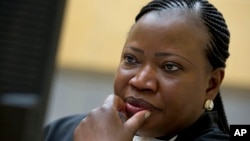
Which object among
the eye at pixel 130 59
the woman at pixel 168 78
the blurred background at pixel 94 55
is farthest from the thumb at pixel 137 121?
the blurred background at pixel 94 55

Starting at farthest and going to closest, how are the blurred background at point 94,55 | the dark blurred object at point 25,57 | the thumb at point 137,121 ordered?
the blurred background at point 94,55 < the thumb at point 137,121 < the dark blurred object at point 25,57

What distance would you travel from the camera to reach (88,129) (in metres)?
0.85

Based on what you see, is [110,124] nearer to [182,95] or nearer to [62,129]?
[182,95]

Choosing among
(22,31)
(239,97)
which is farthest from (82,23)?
(22,31)

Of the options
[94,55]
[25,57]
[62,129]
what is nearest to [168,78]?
[62,129]

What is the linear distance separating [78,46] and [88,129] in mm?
1079

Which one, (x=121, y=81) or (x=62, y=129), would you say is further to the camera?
(x=62, y=129)

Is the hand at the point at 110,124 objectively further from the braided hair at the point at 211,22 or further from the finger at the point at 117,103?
the braided hair at the point at 211,22

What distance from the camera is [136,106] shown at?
83 cm

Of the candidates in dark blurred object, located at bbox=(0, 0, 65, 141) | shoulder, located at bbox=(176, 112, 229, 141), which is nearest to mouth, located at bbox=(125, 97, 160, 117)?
shoulder, located at bbox=(176, 112, 229, 141)

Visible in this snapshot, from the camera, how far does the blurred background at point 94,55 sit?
56.6 inches

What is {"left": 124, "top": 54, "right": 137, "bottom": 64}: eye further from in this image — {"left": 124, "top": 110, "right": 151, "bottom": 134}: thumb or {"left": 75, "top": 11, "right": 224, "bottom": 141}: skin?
{"left": 124, "top": 110, "right": 151, "bottom": 134}: thumb

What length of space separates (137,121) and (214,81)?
0.62 feet

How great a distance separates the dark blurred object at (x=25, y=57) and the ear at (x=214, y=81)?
2.11ft
